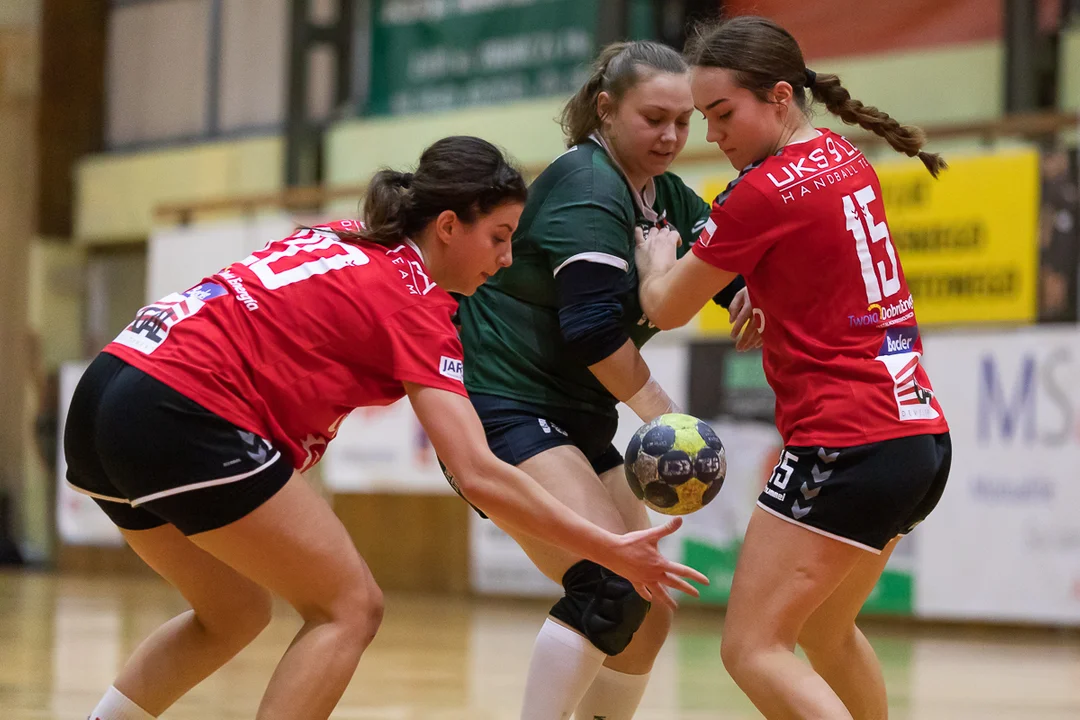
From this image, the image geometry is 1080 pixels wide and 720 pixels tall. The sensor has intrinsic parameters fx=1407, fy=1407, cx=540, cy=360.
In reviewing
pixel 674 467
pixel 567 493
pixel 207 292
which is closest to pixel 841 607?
pixel 674 467

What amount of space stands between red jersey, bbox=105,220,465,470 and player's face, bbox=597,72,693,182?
0.87 meters

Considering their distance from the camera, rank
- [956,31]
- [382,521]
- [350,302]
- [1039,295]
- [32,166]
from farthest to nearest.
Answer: [32,166] → [382,521] → [956,31] → [1039,295] → [350,302]

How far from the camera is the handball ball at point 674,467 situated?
3.18 m

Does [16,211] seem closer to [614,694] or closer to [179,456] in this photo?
[614,694]

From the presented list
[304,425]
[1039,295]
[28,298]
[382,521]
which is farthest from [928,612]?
[28,298]

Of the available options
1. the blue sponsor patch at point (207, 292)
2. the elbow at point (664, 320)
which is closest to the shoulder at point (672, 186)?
the elbow at point (664, 320)

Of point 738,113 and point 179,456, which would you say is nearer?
point 179,456

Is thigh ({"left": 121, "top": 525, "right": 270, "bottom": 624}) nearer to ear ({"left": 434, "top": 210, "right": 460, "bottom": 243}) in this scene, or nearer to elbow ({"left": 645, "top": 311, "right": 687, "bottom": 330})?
ear ({"left": 434, "top": 210, "right": 460, "bottom": 243})

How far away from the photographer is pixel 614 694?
3.57m

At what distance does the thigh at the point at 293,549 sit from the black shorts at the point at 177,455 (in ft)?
0.09

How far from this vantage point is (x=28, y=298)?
1475 centimetres

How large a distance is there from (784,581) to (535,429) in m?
0.90

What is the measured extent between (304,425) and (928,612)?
20.9 ft

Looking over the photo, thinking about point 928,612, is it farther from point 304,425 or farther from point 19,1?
point 19,1
